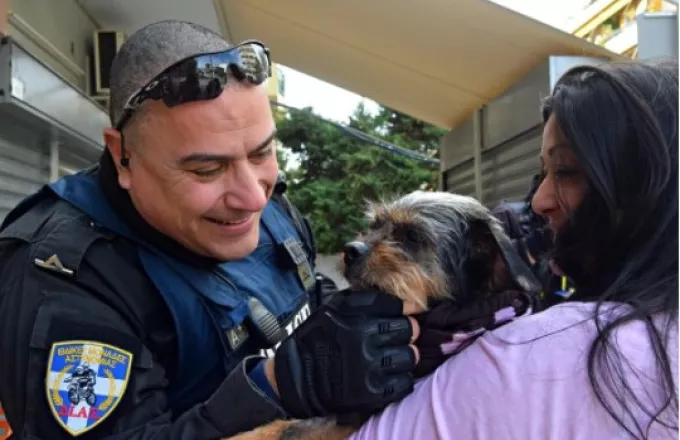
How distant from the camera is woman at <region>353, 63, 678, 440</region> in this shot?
1.27 metres

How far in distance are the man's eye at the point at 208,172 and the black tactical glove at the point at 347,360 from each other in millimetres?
578

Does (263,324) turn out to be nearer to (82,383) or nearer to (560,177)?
(82,383)

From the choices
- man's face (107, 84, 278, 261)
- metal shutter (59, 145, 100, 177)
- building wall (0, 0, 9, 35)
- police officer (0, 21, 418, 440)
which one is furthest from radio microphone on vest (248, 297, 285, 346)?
metal shutter (59, 145, 100, 177)

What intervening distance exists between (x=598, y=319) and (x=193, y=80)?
134cm

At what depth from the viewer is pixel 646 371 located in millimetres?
1276

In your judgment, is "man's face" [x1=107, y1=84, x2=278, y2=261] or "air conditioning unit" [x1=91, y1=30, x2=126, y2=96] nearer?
"man's face" [x1=107, y1=84, x2=278, y2=261]

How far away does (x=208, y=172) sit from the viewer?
6.94ft

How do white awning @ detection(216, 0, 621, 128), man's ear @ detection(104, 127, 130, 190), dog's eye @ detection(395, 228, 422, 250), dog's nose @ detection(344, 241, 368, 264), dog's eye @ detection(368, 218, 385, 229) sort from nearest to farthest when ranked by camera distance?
man's ear @ detection(104, 127, 130, 190) < dog's nose @ detection(344, 241, 368, 264) < dog's eye @ detection(395, 228, 422, 250) < dog's eye @ detection(368, 218, 385, 229) < white awning @ detection(216, 0, 621, 128)

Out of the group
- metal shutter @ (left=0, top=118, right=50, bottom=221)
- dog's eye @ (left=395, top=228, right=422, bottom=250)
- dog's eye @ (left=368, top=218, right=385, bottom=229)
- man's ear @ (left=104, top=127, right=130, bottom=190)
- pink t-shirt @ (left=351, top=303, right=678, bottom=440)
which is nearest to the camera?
pink t-shirt @ (left=351, top=303, right=678, bottom=440)

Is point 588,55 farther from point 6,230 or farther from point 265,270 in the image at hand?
point 6,230

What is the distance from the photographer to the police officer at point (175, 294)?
176 cm

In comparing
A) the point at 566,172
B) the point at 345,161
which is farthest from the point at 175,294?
the point at 345,161

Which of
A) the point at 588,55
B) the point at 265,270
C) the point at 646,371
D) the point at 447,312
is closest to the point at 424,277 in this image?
the point at 447,312

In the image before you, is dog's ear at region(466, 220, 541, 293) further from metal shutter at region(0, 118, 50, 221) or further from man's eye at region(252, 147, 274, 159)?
metal shutter at region(0, 118, 50, 221)
